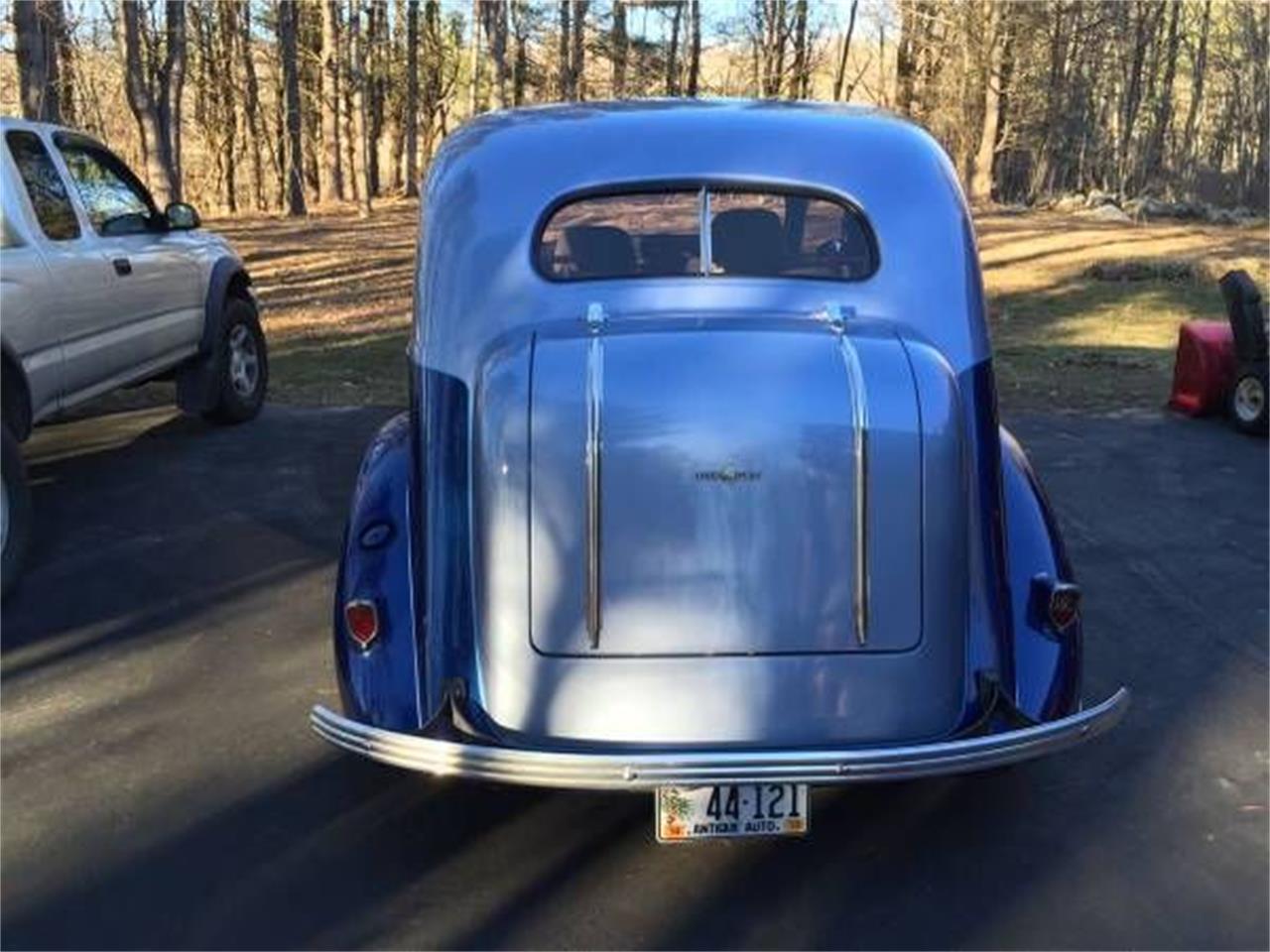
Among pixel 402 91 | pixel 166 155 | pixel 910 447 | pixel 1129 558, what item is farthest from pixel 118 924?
pixel 402 91

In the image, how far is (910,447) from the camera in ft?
10.5

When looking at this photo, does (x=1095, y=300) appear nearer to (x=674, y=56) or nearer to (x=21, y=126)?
(x=21, y=126)

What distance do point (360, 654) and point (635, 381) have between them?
1.04 metres

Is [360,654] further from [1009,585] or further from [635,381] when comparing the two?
[1009,585]

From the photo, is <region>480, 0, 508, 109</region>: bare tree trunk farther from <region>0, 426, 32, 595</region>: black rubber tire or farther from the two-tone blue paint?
the two-tone blue paint

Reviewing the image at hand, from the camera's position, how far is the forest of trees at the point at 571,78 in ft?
95.9

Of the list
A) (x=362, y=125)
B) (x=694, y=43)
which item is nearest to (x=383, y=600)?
(x=362, y=125)

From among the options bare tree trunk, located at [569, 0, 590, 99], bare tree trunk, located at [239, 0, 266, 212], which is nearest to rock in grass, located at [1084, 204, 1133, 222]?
bare tree trunk, located at [569, 0, 590, 99]

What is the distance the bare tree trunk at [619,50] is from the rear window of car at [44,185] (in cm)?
3944

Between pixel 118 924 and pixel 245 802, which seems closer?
pixel 118 924

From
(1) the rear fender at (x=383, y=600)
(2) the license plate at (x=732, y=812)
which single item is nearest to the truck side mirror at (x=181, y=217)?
(1) the rear fender at (x=383, y=600)

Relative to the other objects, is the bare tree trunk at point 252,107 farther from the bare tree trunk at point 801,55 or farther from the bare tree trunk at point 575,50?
the bare tree trunk at point 801,55

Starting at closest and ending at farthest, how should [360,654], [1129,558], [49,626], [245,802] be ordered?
[360,654] < [245,802] < [49,626] < [1129,558]

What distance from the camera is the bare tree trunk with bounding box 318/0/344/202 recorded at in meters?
29.4
